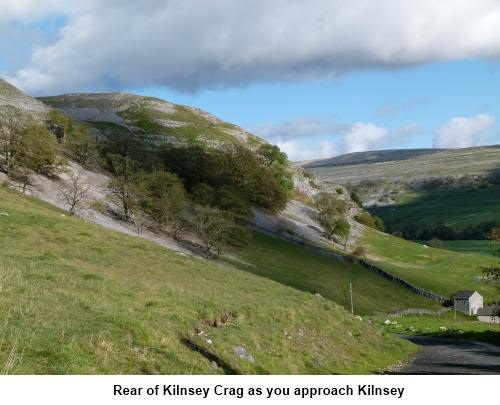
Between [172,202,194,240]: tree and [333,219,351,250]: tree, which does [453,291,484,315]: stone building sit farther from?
[172,202,194,240]: tree

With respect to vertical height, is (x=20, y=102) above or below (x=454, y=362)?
above

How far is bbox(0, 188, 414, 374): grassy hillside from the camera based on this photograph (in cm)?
1889

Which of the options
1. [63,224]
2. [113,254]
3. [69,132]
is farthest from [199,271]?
[69,132]

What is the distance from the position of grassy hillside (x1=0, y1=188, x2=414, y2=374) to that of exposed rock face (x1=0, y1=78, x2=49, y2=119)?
79.5m

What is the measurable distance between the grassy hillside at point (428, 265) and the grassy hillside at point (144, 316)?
89.4m

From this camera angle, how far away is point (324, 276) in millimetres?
112812

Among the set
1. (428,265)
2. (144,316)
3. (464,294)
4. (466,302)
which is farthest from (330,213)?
(144,316)

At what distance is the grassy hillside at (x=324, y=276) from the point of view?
102 metres

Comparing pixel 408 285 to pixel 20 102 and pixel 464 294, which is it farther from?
pixel 20 102

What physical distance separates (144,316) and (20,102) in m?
127

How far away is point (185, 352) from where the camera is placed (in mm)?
23422

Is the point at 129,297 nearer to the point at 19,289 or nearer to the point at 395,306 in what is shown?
the point at 19,289
